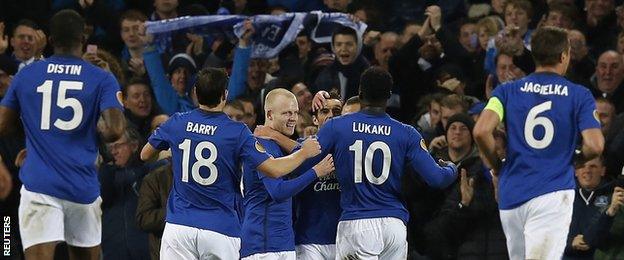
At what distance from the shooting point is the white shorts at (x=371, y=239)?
1202 centimetres

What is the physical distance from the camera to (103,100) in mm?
11820

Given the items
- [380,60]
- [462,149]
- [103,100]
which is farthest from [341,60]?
[103,100]

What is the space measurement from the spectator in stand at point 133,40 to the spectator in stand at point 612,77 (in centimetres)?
566

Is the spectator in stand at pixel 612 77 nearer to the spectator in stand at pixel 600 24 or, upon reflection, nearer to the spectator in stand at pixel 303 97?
the spectator in stand at pixel 600 24

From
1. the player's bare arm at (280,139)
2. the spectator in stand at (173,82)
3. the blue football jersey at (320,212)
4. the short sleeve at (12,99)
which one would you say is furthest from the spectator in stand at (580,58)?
the short sleeve at (12,99)

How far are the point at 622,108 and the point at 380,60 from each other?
3065 mm

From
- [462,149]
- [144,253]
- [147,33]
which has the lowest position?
[144,253]

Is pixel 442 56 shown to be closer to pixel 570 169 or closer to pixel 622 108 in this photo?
pixel 622 108

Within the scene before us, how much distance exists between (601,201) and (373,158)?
3.90 metres

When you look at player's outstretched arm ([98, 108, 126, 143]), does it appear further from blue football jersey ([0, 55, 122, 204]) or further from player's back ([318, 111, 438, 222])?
player's back ([318, 111, 438, 222])

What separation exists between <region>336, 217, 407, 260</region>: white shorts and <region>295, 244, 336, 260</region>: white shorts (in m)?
0.32

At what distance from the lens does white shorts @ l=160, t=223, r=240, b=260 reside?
459 inches

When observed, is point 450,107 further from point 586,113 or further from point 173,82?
point 586,113

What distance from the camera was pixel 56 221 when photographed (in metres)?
11.9
